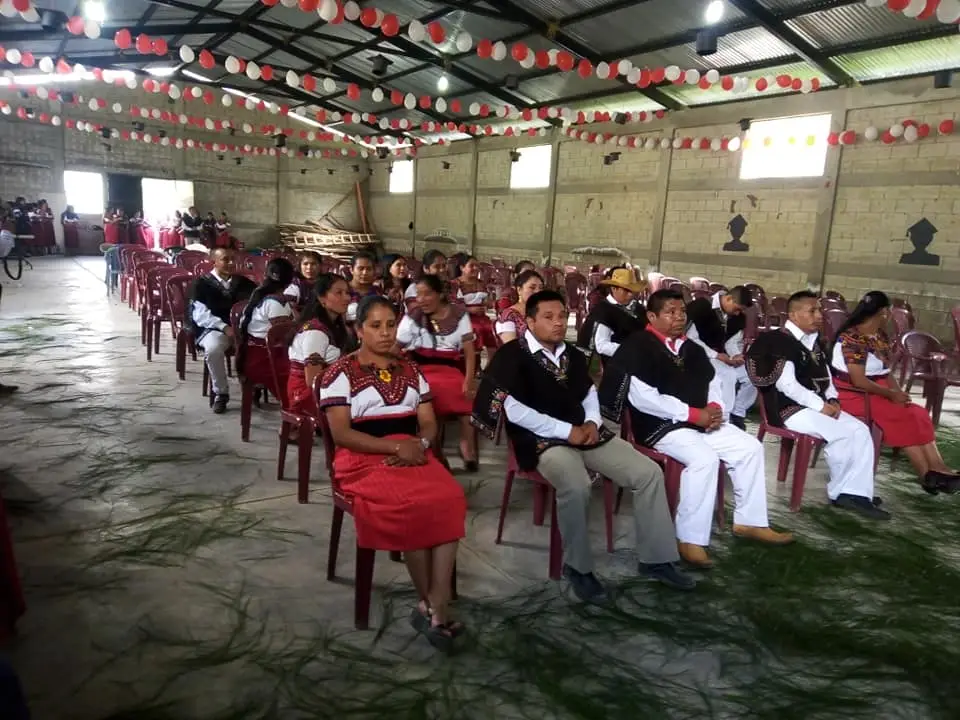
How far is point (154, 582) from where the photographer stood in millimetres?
2299

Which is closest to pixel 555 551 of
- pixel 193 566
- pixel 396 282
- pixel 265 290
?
pixel 193 566

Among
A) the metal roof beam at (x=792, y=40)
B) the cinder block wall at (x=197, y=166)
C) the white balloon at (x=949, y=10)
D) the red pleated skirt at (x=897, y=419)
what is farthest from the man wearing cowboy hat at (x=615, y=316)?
the cinder block wall at (x=197, y=166)

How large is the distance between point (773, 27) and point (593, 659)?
7790 mm

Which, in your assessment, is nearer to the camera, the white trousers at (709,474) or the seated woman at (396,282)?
the white trousers at (709,474)

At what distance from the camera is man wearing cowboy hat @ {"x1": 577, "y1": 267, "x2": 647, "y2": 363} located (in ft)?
12.7

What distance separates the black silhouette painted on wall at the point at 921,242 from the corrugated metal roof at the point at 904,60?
5.82ft

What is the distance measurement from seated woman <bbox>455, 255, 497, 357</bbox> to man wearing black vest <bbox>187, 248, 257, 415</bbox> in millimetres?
1562

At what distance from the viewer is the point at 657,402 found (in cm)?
267

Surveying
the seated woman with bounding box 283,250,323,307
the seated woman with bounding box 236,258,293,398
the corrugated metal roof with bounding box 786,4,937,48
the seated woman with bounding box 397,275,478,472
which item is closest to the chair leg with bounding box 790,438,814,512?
the seated woman with bounding box 397,275,478,472

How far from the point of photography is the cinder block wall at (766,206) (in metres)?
7.89

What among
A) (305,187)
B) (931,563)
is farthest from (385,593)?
(305,187)

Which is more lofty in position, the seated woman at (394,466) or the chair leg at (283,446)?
the seated woman at (394,466)

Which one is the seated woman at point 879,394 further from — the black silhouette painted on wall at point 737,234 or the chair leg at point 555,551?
the black silhouette painted on wall at point 737,234

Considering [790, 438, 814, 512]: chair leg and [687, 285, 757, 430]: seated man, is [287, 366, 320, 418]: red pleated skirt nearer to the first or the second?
[687, 285, 757, 430]: seated man
